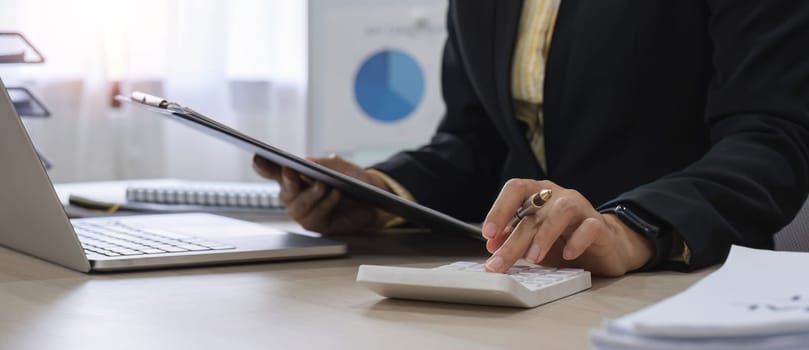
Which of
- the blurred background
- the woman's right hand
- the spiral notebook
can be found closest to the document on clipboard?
the woman's right hand

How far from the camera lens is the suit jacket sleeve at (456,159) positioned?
1324mm

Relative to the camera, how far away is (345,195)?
3.78ft

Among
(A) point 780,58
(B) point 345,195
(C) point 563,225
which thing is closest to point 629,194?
(C) point 563,225

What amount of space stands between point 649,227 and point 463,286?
0.26m

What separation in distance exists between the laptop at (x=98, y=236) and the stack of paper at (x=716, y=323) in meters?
0.48

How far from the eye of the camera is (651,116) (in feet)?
4.05

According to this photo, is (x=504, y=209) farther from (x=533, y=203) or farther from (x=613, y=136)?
(x=613, y=136)

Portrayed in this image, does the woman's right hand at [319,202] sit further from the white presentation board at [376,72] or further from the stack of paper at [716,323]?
the white presentation board at [376,72]

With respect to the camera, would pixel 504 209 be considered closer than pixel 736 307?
No

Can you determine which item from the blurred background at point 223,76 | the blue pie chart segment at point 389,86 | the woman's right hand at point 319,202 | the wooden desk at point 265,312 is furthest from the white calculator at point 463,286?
the blue pie chart segment at point 389,86

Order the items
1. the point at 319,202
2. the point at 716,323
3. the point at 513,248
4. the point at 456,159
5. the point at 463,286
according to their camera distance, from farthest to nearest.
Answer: the point at 456,159, the point at 319,202, the point at 513,248, the point at 463,286, the point at 716,323

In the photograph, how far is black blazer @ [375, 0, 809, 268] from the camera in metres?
0.92

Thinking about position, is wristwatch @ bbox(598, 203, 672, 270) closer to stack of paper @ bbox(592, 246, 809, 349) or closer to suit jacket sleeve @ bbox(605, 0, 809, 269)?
suit jacket sleeve @ bbox(605, 0, 809, 269)

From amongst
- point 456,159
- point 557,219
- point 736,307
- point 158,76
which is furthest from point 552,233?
point 158,76
